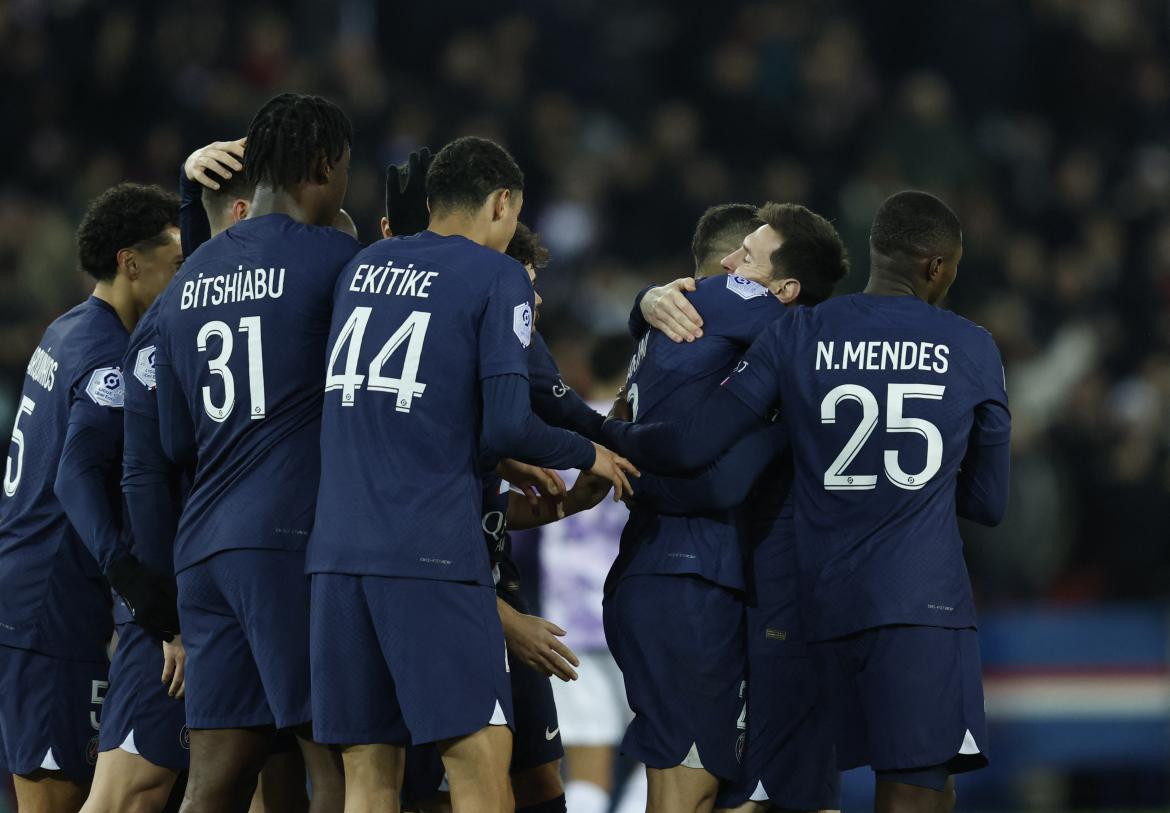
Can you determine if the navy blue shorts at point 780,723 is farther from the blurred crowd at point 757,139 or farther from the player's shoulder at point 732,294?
the blurred crowd at point 757,139

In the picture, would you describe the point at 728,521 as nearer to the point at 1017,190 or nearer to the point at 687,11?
the point at 1017,190

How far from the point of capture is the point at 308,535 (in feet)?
17.9

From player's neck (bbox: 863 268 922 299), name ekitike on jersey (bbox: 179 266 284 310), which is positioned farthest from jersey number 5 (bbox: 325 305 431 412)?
player's neck (bbox: 863 268 922 299)

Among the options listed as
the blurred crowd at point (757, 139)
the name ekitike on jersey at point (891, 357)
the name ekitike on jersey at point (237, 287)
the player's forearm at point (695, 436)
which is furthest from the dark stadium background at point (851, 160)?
the name ekitike on jersey at point (237, 287)

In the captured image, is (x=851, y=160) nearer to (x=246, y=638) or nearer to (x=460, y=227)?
(x=460, y=227)

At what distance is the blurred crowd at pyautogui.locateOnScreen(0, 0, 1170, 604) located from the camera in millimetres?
13148

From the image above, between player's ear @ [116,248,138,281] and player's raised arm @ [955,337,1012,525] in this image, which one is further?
player's ear @ [116,248,138,281]

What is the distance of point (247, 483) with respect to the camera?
17.9ft

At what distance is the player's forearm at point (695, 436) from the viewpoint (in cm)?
575

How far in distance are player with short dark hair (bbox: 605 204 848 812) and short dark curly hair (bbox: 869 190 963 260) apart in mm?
471

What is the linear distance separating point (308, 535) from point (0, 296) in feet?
28.4

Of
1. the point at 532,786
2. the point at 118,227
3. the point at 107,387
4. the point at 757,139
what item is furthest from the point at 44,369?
the point at 757,139

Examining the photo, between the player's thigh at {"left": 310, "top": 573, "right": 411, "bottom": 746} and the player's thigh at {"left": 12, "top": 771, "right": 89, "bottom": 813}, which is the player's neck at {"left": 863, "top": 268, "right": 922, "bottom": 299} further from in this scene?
the player's thigh at {"left": 12, "top": 771, "right": 89, "bottom": 813}

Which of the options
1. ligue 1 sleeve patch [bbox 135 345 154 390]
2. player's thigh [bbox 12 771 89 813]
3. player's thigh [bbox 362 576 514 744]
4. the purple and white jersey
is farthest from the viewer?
the purple and white jersey
